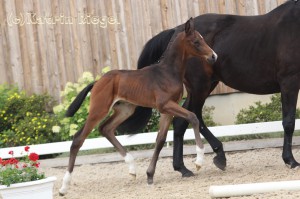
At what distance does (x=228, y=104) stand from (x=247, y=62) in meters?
2.89

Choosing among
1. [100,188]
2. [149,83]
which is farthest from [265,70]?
[100,188]

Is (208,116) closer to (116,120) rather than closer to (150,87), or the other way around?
(116,120)

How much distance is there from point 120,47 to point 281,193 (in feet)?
20.2

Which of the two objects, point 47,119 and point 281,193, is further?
point 47,119

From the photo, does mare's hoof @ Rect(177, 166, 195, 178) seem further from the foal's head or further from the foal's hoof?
the foal's head

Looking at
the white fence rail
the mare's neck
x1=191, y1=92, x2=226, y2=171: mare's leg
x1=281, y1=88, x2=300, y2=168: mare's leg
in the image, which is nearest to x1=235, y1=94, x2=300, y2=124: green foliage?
the white fence rail

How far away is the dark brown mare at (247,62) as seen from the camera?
798 cm

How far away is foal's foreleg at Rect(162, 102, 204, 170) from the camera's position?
714 cm

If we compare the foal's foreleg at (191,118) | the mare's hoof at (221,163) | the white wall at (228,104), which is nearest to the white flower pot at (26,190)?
the foal's foreleg at (191,118)

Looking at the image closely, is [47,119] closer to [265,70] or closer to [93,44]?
[93,44]

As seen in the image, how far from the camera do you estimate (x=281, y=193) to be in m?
6.11

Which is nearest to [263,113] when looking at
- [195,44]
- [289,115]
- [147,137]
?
[147,137]

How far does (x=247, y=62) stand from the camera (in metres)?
8.32

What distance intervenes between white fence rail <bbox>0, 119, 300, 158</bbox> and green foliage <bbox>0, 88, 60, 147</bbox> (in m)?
0.72
